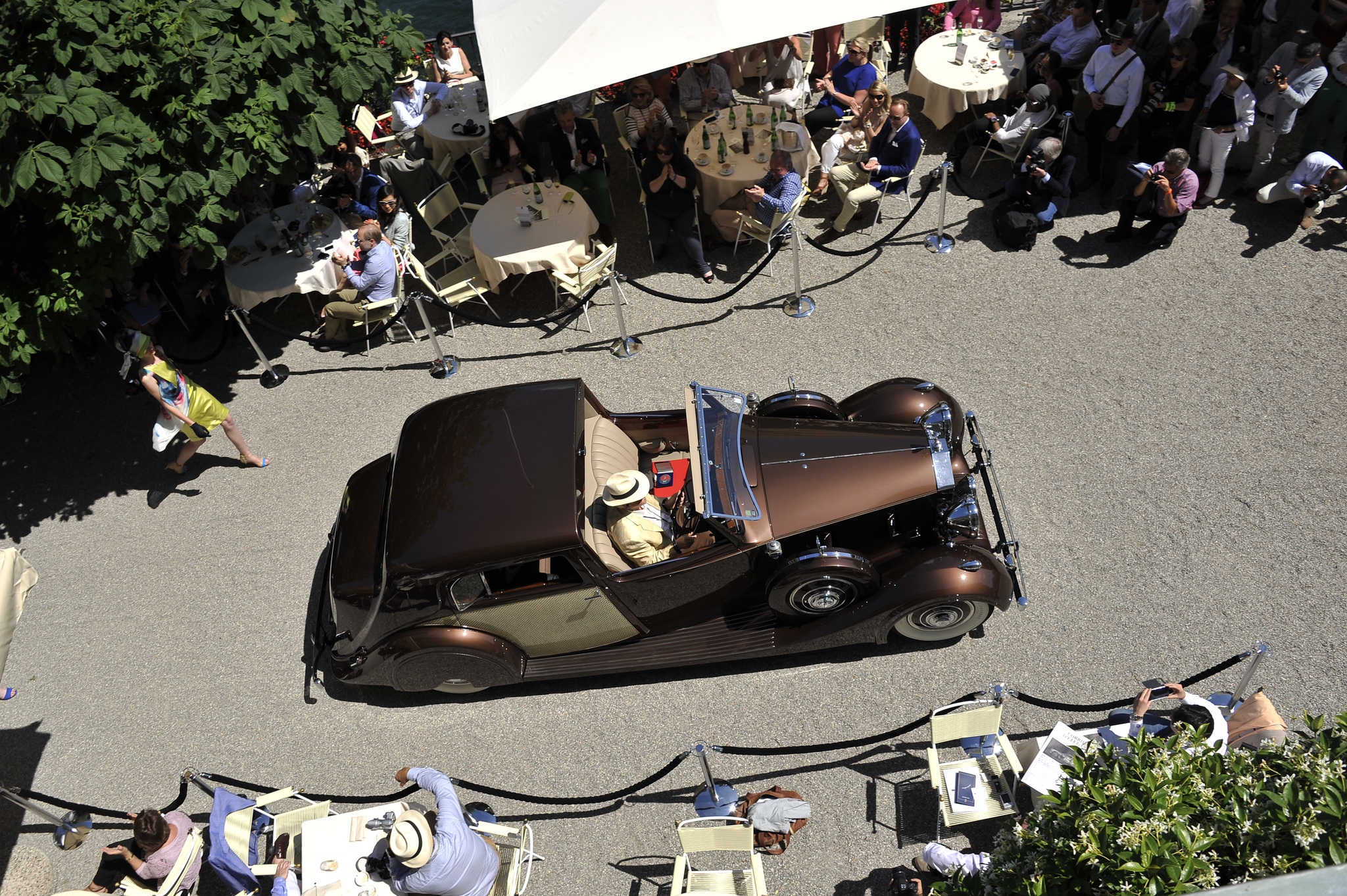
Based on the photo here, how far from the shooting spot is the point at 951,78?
10.1 meters

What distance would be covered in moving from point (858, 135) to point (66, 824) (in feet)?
31.2

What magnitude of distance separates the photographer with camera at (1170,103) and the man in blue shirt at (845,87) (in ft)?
9.83

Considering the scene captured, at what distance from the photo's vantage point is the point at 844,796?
5762 mm

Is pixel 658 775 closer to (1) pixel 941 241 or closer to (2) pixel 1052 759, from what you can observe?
(2) pixel 1052 759

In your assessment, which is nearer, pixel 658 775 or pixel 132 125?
pixel 658 775

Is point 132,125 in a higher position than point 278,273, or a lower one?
lower

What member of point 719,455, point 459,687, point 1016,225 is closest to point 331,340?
point 459,687

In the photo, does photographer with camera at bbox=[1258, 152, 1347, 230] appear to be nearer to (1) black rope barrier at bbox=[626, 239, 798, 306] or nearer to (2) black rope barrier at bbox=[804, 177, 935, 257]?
(2) black rope barrier at bbox=[804, 177, 935, 257]

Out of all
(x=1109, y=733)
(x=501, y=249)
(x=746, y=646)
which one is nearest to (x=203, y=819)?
(x=746, y=646)

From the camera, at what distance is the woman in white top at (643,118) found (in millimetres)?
9625

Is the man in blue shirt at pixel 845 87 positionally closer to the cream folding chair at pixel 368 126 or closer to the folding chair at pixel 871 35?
the folding chair at pixel 871 35

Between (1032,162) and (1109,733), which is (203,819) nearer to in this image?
(1109,733)

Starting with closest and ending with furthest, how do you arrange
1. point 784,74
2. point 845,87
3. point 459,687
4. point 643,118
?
point 459,687 → point 643,118 → point 845,87 → point 784,74

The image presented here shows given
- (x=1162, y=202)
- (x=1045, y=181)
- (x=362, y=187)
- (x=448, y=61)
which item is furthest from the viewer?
(x=448, y=61)
